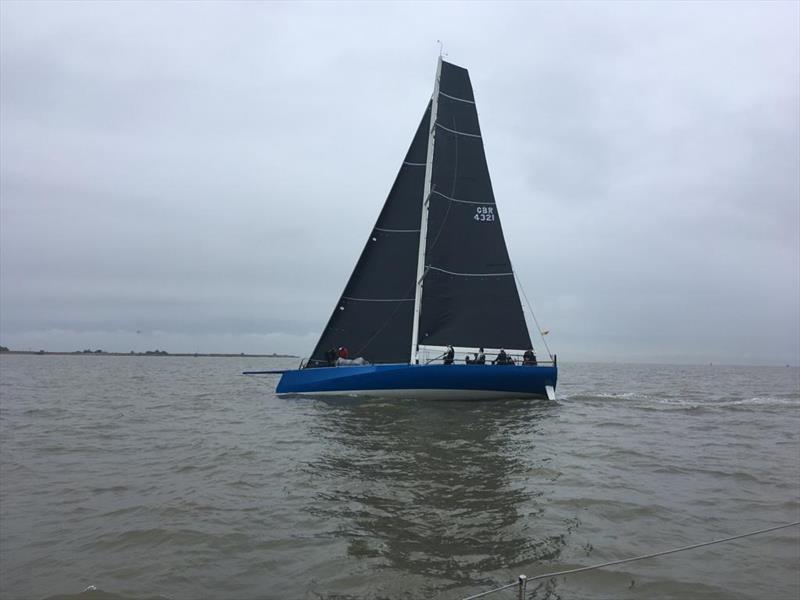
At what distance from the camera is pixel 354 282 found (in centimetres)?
2109

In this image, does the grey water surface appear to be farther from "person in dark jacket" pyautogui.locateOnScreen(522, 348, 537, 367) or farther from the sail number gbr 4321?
the sail number gbr 4321

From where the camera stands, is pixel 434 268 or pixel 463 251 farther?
pixel 463 251

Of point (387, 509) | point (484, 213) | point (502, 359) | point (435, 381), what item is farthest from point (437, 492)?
point (484, 213)

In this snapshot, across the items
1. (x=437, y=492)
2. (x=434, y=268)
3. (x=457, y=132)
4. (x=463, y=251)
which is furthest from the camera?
(x=457, y=132)

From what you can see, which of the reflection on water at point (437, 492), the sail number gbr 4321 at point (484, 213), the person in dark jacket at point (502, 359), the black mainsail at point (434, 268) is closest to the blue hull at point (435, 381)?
the person in dark jacket at point (502, 359)

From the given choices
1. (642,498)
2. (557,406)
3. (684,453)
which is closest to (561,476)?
(642,498)

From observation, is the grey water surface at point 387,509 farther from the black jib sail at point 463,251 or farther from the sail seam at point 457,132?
the sail seam at point 457,132

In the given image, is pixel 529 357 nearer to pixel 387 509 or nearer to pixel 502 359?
pixel 502 359

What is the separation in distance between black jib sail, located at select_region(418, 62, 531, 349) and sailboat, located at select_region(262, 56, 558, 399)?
0.04 metres

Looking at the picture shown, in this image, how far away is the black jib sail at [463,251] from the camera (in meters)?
20.5

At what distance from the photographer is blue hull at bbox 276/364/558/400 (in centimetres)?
1816

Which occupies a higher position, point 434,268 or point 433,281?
point 434,268

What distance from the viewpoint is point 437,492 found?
24.0 ft

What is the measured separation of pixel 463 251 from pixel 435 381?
5569 mm
